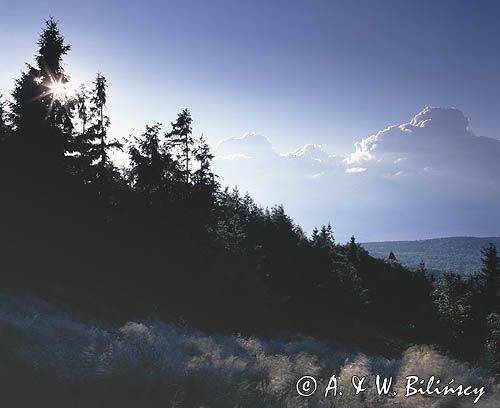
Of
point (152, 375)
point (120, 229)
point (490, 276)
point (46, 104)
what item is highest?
point (46, 104)

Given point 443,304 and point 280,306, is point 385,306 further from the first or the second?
point 280,306

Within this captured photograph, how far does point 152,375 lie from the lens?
7840 mm

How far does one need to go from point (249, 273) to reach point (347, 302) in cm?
2302

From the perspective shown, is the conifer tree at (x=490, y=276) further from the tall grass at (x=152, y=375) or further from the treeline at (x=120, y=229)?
the tall grass at (x=152, y=375)

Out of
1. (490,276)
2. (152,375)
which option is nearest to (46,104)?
(152,375)

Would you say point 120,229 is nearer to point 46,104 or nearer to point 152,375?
point 46,104

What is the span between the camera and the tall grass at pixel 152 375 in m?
6.98

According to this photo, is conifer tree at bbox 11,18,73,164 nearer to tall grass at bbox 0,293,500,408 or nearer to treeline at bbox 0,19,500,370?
treeline at bbox 0,19,500,370

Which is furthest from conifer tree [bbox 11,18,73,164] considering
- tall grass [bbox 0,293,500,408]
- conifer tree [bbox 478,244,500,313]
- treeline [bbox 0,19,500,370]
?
conifer tree [bbox 478,244,500,313]

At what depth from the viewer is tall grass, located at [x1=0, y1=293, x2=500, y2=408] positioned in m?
6.98

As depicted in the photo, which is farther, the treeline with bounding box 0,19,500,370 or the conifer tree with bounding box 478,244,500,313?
the conifer tree with bounding box 478,244,500,313

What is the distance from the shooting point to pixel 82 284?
21.6 meters

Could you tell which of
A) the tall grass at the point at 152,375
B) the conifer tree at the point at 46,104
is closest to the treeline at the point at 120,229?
the conifer tree at the point at 46,104

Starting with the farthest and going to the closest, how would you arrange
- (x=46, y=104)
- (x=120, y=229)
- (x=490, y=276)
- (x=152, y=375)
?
(x=490, y=276) → (x=120, y=229) → (x=46, y=104) → (x=152, y=375)
